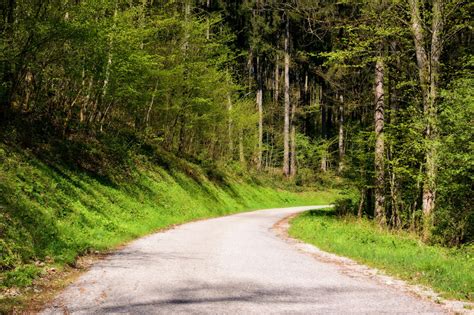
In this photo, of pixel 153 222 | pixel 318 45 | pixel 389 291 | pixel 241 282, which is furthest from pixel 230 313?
pixel 318 45

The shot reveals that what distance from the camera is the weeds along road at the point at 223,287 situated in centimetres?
573

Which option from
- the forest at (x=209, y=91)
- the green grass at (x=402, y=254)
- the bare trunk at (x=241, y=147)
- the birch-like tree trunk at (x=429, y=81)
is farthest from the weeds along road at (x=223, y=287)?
the bare trunk at (x=241, y=147)

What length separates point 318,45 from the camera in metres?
46.1

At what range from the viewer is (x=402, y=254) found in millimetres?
10203

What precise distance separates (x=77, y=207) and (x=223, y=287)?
764cm

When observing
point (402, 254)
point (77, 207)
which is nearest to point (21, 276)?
point (77, 207)

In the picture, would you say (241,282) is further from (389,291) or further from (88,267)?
(88,267)

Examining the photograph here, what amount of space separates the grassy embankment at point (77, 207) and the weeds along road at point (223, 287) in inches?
40.2

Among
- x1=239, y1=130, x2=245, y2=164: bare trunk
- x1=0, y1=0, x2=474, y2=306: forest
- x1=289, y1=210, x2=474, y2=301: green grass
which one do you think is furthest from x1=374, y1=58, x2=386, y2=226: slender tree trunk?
x1=239, y1=130, x2=245, y2=164: bare trunk

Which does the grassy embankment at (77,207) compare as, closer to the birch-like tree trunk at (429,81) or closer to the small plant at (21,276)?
the small plant at (21,276)

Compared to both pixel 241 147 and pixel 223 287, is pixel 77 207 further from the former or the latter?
pixel 241 147

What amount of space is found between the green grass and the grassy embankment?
5906 millimetres

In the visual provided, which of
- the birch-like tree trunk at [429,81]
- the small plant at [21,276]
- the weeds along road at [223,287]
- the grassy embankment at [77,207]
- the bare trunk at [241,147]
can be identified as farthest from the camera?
the bare trunk at [241,147]

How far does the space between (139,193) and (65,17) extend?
8.03m
